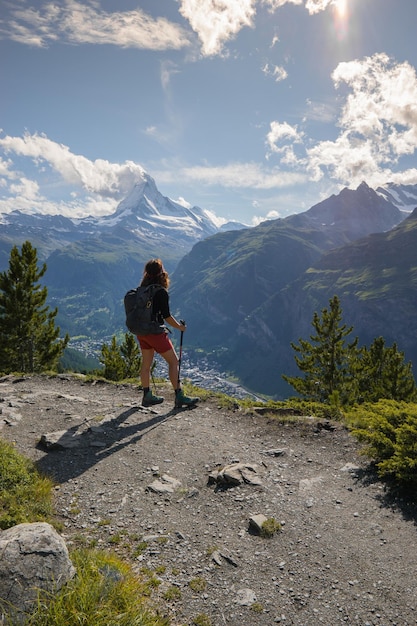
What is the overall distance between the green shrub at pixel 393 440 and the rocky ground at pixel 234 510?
0.47 metres

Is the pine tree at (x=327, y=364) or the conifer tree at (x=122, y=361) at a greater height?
the pine tree at (x=327, y=364)

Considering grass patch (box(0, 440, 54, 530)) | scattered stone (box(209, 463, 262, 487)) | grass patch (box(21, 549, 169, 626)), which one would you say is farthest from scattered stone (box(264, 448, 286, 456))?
grass patch (box(0, 440, 54, 530))

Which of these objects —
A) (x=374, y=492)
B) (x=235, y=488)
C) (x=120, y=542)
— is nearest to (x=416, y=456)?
(x=374, y=492)

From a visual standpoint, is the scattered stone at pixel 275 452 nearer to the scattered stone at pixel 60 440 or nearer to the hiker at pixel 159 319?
the hiker at pixel 159 319

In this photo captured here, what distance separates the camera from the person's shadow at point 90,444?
355 inches

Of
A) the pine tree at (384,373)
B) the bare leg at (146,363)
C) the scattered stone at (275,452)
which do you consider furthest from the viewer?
the pine tree at (384,373)

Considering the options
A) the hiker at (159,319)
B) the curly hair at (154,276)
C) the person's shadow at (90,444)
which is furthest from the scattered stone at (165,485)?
the curly hair at (154,276)

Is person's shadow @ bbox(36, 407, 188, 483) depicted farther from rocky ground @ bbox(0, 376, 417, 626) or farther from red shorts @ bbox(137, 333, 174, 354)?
red shorts @ bbox(137, 333, 174, 354)

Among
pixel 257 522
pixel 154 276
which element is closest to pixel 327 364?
pixel 154 276

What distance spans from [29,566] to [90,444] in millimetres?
5880

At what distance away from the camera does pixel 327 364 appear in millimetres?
35062

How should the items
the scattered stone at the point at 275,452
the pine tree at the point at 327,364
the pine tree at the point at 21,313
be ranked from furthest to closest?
the pine tree at the point at 21,313 → the pine tree at the point at 327,364 → the scattered stone at the point at 275,452

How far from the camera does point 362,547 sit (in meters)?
6.34

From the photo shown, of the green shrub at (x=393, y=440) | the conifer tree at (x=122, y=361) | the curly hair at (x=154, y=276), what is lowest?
the conifer tree at (x=122, y=361)
